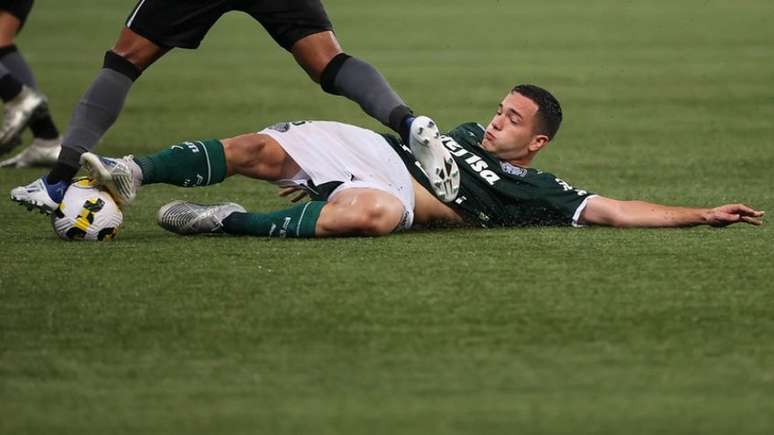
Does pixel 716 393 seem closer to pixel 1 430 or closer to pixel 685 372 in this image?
pixel 685 372

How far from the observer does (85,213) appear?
20.4ft

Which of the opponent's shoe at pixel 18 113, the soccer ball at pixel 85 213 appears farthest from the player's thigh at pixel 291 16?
the opponent's shoe at pixel 18 113

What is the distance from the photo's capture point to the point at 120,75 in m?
6.38

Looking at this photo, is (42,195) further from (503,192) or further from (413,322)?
(413,322)

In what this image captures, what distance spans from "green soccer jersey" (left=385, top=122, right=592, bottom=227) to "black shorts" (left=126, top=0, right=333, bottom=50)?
66 centimetres

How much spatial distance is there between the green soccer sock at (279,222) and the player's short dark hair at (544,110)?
41.2 inches

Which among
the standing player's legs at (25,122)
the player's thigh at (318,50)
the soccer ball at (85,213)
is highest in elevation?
the player's thigh at (318,50)

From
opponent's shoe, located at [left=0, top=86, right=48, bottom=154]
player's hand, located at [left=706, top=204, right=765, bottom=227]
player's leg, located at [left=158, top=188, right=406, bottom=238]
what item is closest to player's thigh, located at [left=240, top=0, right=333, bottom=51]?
player's leg, located at [left=158, top=188, right=406, bottom=238]

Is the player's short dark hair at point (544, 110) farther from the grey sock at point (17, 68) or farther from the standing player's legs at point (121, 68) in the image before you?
the grey sock at point (17, 68)

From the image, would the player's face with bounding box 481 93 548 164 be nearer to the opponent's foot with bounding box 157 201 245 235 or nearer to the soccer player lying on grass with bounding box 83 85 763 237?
the soccer player lying on grass with bounding box 83 85 763 237

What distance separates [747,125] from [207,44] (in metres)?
8.56

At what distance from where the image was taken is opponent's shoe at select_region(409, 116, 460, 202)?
5.87 meters

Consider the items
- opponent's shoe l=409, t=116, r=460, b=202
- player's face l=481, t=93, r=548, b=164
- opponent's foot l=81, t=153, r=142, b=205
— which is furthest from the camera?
player's face l=481, t=93, r=548, b=164

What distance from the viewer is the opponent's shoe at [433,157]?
587 centimetres
